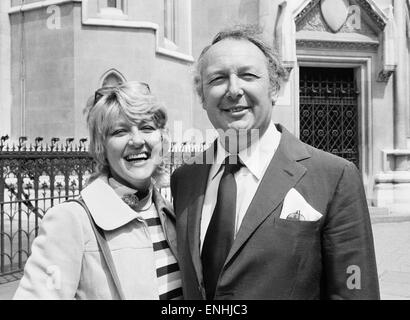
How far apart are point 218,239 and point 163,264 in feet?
0.90

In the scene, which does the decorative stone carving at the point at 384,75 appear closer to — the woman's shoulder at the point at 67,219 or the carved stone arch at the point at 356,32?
the carved stone arch at the point at 356,32

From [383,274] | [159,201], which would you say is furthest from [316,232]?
[383,274]

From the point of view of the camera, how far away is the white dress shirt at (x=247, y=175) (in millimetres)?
1927

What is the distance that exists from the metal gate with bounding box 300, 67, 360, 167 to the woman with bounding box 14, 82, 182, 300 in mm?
10694

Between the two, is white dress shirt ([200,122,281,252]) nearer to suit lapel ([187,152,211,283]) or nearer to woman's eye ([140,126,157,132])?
suit lapel ([187,152,211,283])

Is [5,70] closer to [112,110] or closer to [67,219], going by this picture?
[112,110]

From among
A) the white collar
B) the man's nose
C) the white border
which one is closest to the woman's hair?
the white collar

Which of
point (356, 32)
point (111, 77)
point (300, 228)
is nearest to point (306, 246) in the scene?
point (300, 228)

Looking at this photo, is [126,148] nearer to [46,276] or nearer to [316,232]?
[46,276]

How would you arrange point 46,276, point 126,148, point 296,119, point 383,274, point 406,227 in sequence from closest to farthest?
point 46,276, point 126,148, point 383,274, point 406,227, point 296,119

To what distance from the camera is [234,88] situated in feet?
6.13

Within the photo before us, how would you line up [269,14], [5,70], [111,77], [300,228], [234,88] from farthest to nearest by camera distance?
[269,14], [5,70], [111,77], [234,88], [300,228]
